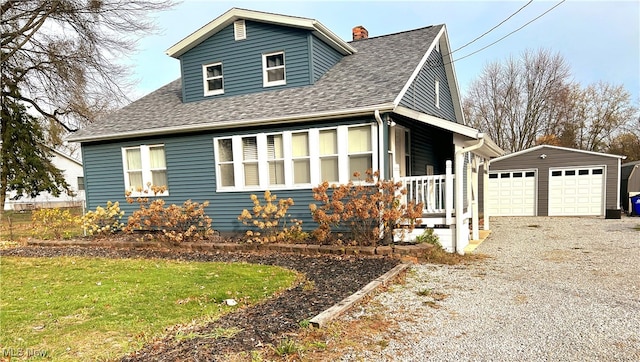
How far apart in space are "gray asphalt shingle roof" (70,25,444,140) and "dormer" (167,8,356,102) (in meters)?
0.33

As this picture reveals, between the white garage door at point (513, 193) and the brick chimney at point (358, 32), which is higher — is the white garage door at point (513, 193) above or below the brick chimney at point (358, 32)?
below

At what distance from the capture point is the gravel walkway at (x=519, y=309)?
3162 mm

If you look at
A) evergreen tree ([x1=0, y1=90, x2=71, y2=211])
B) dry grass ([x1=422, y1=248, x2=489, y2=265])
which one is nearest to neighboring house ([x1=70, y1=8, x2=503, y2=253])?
dry grass ([x1=422, y1=248, x2=489, y2=265])

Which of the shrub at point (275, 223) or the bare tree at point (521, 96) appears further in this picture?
the bare tree at point (521, 96)

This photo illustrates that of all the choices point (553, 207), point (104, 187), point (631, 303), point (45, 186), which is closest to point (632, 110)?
point (553, 207)

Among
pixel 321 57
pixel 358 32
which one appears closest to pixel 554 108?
pixel 358 32

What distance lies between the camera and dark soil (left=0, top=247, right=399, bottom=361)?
317cm

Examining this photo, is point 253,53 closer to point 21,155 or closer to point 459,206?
point 459,206

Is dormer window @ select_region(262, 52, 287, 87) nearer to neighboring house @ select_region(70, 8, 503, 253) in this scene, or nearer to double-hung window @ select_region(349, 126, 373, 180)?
neighboring house @ select_region(70, 8, 503, 253)

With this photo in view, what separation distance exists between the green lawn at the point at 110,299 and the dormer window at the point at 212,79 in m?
5.81

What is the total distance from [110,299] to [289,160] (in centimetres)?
520

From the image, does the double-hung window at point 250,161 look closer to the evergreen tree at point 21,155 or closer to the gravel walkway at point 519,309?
the gravel walkway at point 519,309

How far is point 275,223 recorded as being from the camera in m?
8.12

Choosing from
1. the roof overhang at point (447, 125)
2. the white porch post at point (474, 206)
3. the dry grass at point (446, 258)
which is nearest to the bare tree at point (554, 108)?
the white porch post at point (474, 206)
